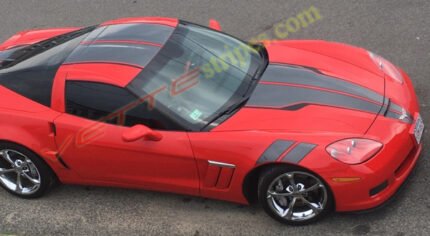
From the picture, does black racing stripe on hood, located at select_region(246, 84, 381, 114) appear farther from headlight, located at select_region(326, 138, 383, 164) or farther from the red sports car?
headlight, located at select_region(326, 138, 383, 164)

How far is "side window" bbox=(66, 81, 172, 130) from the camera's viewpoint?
11.8 feet

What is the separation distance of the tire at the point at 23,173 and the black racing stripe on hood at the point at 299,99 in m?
1.81

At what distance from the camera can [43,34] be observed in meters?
5.15

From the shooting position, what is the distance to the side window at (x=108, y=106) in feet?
11.8

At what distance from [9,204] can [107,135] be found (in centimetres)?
128

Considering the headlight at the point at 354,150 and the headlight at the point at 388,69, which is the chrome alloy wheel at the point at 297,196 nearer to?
the headlight at the point at 354,150

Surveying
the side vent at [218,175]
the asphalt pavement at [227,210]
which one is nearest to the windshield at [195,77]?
the side vent at [218,175]

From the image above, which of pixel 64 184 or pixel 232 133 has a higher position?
pixel 232 133

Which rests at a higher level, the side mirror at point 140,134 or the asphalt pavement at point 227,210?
the side mirror at point 140,134

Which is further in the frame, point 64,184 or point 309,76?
point 64,184

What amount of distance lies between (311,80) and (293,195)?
1.03 meters

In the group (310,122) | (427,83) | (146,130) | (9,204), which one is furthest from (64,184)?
(427,83)

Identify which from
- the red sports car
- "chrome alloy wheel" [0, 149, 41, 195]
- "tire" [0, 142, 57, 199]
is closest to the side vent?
the red sports car

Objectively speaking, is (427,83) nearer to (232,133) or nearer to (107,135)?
(232,133)
